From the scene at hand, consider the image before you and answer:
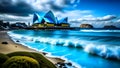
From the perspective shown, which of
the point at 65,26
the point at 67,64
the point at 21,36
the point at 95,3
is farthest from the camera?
the point at 21,36

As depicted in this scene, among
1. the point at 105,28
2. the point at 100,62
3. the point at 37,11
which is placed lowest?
the point at 100,62

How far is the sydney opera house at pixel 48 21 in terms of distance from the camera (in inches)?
193

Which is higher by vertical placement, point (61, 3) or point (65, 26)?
point (61, 3)

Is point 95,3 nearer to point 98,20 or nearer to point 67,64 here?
point 98,20

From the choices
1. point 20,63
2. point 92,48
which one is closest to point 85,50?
point 92,48

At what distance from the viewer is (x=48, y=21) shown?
5203 millimetres

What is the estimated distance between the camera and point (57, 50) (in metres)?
5.10

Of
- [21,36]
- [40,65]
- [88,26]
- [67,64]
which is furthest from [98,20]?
[21,36]

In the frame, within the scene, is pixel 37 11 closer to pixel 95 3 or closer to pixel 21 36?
pixel 95 3

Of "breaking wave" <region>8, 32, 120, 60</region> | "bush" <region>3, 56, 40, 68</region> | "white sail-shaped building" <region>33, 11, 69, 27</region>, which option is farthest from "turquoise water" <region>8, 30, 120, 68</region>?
"bush" <region>3, 56, 40, 68</region>

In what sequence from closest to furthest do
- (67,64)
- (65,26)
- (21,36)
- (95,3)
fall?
(67,64)
(95,3)
(65,26)
(21,36)

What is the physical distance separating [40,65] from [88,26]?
220 cm

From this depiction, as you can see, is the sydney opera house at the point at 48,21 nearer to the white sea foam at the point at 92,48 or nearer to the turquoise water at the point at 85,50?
the turquoise water at the point at 85,50

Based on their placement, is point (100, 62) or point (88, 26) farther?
point (88, 26)
